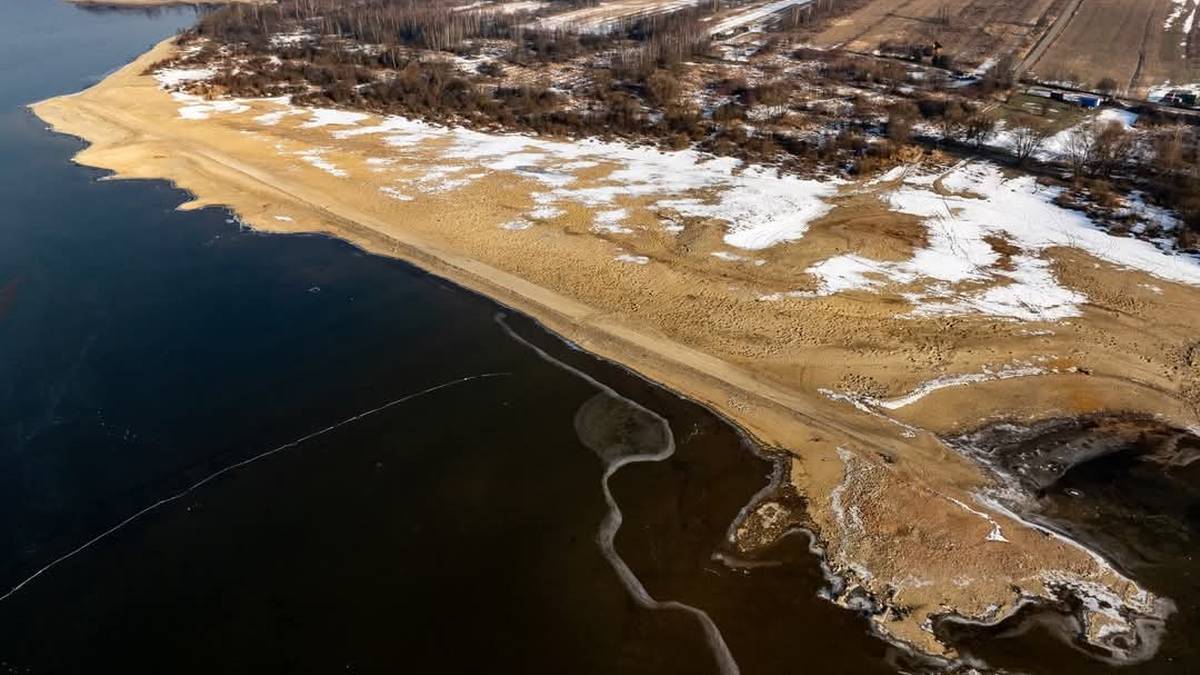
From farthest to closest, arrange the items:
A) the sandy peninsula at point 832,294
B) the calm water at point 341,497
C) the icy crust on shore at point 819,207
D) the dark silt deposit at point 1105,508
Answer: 1. the icy crust on shore at point 819,207
2. the sandy peninsula at point 832,294
3. the calm water at point 341,497
4. the dark silt deposit at point 1105,508

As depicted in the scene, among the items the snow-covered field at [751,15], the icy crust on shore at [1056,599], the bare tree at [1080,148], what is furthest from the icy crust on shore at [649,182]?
→ the snow-covered field at [751,15]

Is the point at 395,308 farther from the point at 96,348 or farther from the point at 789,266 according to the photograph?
the point at 789,266

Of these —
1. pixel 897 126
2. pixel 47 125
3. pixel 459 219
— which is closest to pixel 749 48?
pixel 897 126

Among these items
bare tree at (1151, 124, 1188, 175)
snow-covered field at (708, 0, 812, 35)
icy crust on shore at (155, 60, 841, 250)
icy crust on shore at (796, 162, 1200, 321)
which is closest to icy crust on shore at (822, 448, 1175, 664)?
icy crust on shore at (796, 162, 1200, 321)

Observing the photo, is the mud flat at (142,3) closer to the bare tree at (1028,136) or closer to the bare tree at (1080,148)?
the bare tree at (1028,136)

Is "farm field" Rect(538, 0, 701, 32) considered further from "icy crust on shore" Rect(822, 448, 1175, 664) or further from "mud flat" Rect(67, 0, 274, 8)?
"icy crust on shore" Rect(822, 448, 1175, 664)

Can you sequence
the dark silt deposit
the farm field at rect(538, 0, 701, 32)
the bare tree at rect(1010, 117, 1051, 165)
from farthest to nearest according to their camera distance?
the farm field at rect(538, 0, 701, 32), the bare tree at rect(1010, 117, 1051, 165), the dark silt deposit

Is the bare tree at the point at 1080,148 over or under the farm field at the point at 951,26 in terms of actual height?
under

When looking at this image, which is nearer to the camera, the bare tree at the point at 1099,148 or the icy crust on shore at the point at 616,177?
the icy crust on shore at the point at 616,177
